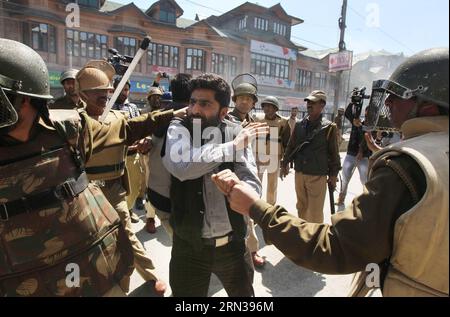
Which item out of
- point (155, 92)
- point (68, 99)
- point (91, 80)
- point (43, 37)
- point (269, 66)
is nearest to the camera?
point (91, 80)

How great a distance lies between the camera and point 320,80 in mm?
35750

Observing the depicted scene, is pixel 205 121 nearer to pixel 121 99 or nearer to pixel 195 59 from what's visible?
pixel 121 99

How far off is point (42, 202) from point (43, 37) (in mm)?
22285

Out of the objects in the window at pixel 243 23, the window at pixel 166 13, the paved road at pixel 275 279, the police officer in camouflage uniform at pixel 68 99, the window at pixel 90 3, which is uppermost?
the window at pixel 243 23

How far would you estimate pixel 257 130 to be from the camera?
1.62 m

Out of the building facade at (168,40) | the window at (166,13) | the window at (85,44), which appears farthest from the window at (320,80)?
the window at (85,44)

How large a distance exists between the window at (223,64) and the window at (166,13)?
4.26 metres

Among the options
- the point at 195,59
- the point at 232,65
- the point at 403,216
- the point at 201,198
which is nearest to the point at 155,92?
the point at 201,198

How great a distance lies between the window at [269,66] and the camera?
29625 millimetres

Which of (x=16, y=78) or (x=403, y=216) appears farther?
(x=16, y=78)

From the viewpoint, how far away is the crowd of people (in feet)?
3.17

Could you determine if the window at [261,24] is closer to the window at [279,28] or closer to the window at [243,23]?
the window at [279,28]
